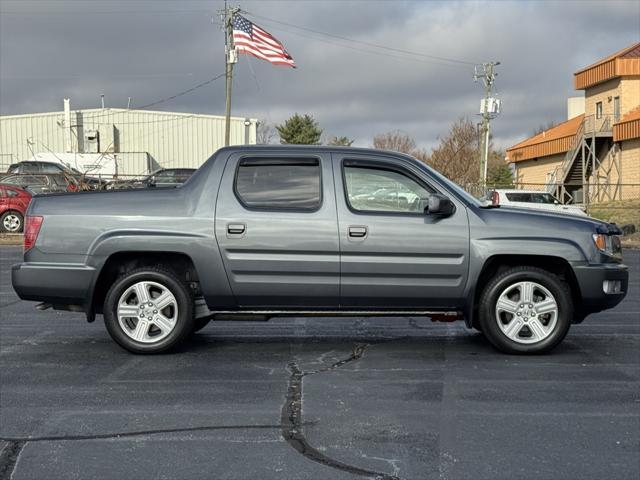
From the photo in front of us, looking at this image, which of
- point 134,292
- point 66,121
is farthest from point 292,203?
point 66,121

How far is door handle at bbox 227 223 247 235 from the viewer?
667 centimetres

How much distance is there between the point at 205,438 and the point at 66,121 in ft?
160

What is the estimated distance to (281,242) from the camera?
6645 millimetres

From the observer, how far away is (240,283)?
6.71 metres

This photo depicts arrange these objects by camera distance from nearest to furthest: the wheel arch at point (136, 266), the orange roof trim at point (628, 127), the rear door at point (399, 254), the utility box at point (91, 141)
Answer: the rear door at point (399, 254), the wheel arch at point (136, 266), the orange roof trim at point (628, 127), the utility box at point (91, 141)

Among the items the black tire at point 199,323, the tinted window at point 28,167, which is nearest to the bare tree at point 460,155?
the tinted window at point 28,167

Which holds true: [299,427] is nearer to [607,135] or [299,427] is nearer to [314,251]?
[314,251]

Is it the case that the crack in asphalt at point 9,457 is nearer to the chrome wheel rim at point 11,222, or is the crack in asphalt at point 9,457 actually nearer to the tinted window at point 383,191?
the tinted window at point 383,191

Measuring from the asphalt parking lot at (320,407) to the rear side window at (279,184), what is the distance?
1.35 metres

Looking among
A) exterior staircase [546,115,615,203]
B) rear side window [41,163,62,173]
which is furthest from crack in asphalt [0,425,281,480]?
exterior staircase [546,115,615,203]

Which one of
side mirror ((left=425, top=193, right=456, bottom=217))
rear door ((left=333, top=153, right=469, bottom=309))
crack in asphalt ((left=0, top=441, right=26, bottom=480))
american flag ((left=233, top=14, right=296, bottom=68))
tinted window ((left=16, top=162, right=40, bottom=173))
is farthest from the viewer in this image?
tinted window ((left=16, top=162, right=40, bottom=173))

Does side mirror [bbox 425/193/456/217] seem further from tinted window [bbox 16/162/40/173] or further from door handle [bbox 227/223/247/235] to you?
tinted window [bbox 16/162/40/173]

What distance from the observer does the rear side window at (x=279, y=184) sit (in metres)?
6.79

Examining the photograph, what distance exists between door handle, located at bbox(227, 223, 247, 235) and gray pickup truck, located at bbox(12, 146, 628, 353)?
1 centimetres
